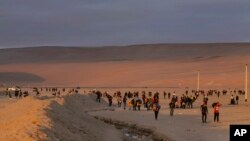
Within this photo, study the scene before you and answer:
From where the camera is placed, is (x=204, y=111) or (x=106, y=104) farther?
(x=106, y=104)

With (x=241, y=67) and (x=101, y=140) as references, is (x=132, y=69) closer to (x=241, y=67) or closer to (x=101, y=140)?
(x=241, y=67)

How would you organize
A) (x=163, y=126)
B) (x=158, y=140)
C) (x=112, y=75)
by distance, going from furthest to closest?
(x=112, y=75)
(x=163, y=126)
(x=158, y=140)

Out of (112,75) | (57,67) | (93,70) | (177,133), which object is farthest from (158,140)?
(57,67)

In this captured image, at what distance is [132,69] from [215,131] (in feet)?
471

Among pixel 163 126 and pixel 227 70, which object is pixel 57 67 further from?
pixel 163 126

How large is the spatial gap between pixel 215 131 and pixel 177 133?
8.00 ft

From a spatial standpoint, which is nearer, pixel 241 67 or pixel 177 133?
pixel 177 133

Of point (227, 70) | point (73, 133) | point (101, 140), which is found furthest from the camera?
point (227, 70)

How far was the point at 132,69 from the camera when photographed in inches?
6806

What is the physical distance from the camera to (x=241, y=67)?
151375 mm

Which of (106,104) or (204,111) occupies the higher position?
(204,111)

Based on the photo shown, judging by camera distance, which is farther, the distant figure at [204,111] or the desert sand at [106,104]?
the distant figure at [204,111]

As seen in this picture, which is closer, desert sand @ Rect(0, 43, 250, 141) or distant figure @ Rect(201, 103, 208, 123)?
desert sand @ Rect(0, 43, 250, 141)

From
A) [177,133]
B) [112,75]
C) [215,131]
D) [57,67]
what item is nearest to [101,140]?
[177,133]
